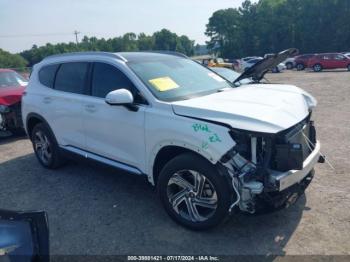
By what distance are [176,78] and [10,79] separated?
6798 mm

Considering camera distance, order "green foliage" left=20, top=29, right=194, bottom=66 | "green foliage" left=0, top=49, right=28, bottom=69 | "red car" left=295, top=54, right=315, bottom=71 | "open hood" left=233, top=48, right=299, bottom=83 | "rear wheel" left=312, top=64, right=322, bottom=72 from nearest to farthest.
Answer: "open hood" left=233, top=48, right=299, bottom=83, "rear wheel" left=312, top=64, right=322, bottom=72, "red car" left=295, top=54, right=315, bottom=71, "green foliage" left=0, top=49, right=28, bottom=69, "green foliage" left=20, top=29, right=194, bottom=66

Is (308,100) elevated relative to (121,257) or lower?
elevated

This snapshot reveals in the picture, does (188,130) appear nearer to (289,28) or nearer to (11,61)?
(289,28)

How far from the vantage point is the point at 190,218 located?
367cm

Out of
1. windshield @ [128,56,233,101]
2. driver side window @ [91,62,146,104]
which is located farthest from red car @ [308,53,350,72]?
driver side window @ [91,62,146,104]

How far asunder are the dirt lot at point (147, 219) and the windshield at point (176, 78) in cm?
115

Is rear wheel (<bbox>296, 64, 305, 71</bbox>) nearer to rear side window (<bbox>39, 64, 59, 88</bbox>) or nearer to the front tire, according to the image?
rear side window (<bbox>39, 64, 59, 88</bbox>)

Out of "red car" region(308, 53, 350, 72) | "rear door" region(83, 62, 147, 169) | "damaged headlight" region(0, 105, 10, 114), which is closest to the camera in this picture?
"rear door" region(83, 62, 147, 169)

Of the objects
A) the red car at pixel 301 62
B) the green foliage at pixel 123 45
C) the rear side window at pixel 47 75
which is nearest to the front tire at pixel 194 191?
the rear side window at pixel 47 75

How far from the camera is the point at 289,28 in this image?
206ft

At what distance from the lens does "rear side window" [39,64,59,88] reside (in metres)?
5.50

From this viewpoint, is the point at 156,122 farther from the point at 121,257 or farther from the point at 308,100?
the point at 308,100

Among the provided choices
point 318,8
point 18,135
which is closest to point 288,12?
point 318,8

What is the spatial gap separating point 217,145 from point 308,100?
5.53 ft
